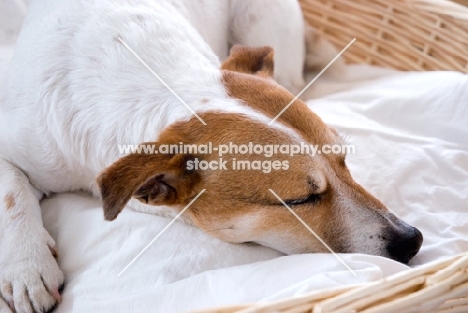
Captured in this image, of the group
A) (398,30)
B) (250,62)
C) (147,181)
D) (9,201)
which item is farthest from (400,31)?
(9,201)

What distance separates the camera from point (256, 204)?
1.29m

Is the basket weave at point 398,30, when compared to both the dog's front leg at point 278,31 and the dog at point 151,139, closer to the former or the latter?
the dog's front leg at point 278,31

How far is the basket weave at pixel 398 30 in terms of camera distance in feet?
6.91

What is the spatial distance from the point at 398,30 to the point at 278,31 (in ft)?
1.69

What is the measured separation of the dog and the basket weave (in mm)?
874

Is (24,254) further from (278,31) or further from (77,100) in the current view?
(278,31)

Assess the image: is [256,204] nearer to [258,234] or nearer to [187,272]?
[258,234]

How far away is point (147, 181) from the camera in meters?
1.21

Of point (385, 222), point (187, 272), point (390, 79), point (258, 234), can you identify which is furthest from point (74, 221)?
point (390, 79)

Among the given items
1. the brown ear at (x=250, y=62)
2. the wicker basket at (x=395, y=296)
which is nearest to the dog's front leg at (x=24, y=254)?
the wicker basket at (x=395, y=296)

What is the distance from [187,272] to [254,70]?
0.66 metres

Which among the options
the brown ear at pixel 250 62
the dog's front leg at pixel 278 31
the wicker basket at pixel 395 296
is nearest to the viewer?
the wicker basket at pixel 395 296

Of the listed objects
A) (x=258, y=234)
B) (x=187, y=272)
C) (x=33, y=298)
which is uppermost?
(x=258, y=234)

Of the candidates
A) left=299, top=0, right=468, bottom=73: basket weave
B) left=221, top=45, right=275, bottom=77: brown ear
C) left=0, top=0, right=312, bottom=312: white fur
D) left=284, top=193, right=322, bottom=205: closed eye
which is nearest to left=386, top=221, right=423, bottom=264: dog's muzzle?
left=284, top=193, right=322, bottom=205: closed eye
